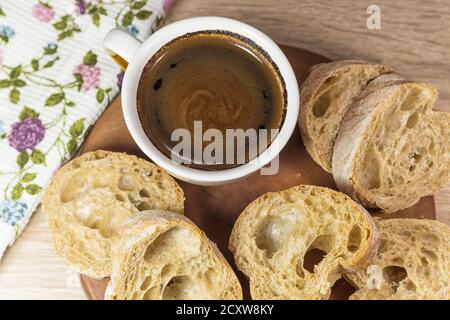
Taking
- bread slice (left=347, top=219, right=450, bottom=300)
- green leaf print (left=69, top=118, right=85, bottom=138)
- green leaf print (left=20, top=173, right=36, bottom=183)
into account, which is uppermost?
green leaf print (left=69, top=118, right=85, bottom=138)

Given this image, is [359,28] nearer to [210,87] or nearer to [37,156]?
[210,87]

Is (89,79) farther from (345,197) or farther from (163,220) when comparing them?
(345,197)

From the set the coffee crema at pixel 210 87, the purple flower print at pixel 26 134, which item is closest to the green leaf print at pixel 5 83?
the purple flower print at pixel 26 134

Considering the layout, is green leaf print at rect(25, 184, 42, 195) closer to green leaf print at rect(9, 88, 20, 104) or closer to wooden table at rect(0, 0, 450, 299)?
green leaf print at rect(9, 88, 20, 104)

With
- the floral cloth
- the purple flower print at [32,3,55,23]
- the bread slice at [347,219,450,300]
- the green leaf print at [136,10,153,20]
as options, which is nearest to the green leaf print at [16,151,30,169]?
the floral cloth

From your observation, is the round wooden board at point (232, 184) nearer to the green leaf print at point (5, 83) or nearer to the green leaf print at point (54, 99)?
the green leaf print at point (54, 99)

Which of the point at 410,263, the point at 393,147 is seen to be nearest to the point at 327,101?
the point at 393,147
